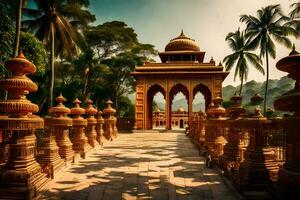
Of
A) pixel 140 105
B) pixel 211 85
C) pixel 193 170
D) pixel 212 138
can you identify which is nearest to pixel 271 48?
pixel 211 85

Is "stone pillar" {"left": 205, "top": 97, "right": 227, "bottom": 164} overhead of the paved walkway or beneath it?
overhead

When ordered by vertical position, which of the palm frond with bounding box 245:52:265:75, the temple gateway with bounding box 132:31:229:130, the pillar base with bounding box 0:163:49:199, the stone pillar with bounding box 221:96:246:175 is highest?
the palm frond with bounding box 245:52:265:75

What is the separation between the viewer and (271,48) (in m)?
31.5

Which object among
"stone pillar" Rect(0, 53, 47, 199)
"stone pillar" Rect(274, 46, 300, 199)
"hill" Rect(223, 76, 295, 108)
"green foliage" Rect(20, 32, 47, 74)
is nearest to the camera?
"stone pillar" Rect(274, 46, 300, 199)

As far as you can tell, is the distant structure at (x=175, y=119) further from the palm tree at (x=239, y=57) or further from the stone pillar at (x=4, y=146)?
the stone pillar at (x=4, y=146)

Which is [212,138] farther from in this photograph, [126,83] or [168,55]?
[126,83]

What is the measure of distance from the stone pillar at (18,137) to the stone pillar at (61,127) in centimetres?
272

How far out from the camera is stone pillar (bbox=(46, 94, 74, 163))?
9086 millimetres

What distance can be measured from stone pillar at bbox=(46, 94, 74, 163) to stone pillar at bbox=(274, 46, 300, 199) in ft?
21.6

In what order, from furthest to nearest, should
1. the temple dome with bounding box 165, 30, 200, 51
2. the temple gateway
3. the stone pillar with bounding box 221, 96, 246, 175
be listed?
the temple dome with bounding box 165, 30, 200, 51 < the temple gateway < the stone pillar with bounding box 221, 96, 246, 175

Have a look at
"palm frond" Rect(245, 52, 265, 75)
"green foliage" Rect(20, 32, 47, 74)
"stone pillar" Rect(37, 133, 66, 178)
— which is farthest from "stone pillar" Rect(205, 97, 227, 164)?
"palm frond" Rect(245, 52, 265, 75)

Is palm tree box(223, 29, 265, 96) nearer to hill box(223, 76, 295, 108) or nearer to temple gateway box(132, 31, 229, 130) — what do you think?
temple gateway box(132, 31, 229, 130)

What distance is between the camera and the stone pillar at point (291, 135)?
4.70 metres

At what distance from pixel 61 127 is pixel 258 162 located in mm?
6212
